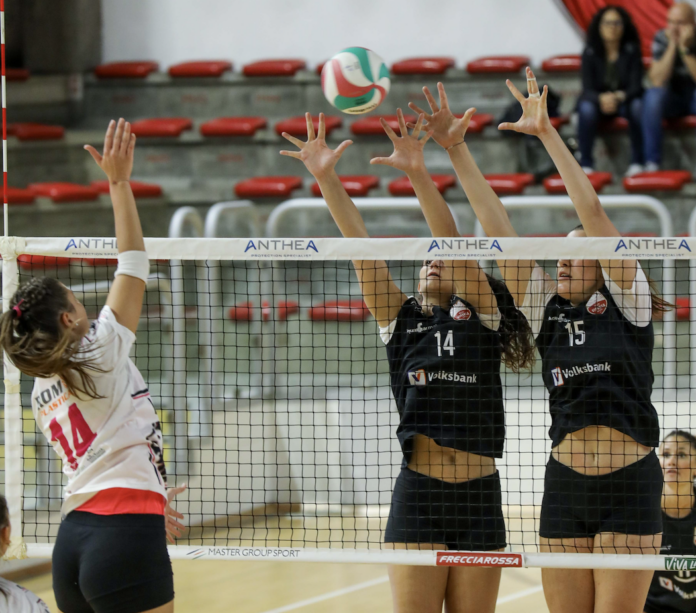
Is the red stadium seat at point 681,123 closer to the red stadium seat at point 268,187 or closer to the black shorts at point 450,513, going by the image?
the red stadium seat at point 268,187

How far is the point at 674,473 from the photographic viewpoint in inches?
170

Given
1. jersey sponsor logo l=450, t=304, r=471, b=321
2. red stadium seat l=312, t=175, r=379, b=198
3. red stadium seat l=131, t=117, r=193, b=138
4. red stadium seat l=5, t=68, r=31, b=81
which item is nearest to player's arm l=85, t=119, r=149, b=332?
jersey sponsor logo l=450, t=304, r=471, b=321

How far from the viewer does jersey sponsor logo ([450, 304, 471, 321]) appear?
3.28 m

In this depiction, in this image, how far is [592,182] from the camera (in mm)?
8680

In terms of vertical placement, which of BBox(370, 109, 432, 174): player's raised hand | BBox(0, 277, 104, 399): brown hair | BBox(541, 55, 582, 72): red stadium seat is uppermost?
BBox(541, 55, 582, 72): red stadium seat

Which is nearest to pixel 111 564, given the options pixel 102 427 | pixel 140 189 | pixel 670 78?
pixel 102 427

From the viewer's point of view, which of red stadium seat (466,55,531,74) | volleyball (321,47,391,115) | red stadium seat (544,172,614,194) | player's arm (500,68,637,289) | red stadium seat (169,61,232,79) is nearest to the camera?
player's arm (500,68,637,289)

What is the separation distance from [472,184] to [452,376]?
2.39 feet

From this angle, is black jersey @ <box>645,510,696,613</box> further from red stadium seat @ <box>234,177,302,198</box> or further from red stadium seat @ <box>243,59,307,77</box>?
red stadium seat @ <box>243,59,307,77</box>

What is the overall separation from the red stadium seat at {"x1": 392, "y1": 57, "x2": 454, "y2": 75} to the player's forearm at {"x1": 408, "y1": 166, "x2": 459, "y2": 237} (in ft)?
24.0

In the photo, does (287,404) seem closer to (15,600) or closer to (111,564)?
(111,564)

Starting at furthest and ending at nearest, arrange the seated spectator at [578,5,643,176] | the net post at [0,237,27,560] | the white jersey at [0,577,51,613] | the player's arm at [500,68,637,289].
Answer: the seated spectator at [578,5,643,176] < the net post at [0,237,27,560] < the player's arm at [500,68,637,289] < the white jersey at [0,577,51,613]

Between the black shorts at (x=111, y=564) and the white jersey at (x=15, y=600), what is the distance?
0.18 m

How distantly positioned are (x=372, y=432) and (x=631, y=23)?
5062 mm
